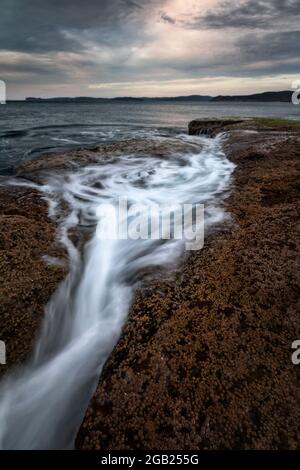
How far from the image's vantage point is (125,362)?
2242 mm

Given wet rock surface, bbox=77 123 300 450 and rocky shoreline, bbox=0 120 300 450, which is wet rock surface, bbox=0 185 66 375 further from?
wet rock surface, bbox=77 123 300 450

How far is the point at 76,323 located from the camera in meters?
3.12

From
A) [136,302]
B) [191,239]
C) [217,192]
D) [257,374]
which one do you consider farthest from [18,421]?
[217,192]

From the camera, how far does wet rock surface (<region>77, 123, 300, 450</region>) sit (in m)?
1.80

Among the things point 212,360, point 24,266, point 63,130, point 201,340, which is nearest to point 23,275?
point 24,266

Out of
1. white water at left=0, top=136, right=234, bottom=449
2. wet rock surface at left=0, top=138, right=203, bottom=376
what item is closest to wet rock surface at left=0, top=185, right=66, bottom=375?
wet rock surface at left=0, top=138, right=203, bottom=376

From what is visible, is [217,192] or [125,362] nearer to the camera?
[125,362]

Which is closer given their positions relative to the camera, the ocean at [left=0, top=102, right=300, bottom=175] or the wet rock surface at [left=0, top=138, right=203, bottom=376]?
the wet rock surface at [left=0, top=138, right=203, bottom=376]

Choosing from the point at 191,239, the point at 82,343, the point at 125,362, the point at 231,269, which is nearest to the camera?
the point at 125,362

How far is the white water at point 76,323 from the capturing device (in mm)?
2240

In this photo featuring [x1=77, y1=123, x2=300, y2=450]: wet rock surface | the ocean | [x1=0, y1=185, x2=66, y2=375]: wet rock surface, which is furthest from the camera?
the ocean
